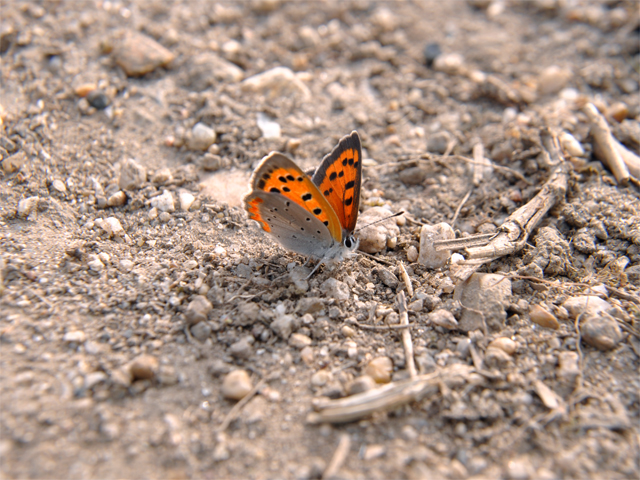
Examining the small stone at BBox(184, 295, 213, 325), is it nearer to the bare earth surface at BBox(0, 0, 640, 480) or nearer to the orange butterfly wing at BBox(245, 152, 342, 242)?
the bare earth surface at BBox(0, 0, 640, 480)

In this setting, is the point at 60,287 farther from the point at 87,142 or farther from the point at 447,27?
the point at 447,27

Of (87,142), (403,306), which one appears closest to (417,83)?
(403,306)

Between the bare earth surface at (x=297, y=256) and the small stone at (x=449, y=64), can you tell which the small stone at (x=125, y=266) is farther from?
the small stone at (x=449, y=64)

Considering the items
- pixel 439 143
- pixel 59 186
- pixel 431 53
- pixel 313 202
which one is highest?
pixel 431 53

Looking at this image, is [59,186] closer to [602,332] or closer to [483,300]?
[483,300]

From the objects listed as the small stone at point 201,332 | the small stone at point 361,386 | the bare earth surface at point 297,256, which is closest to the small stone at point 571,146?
the bare earth surface at point 297,256

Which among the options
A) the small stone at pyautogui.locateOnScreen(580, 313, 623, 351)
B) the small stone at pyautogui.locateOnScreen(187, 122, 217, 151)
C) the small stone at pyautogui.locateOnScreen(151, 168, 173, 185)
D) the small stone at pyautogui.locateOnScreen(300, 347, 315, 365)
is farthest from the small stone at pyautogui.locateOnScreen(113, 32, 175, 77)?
the small stone at pyautogui.locateOnScreen(580, 313, 623, 351)

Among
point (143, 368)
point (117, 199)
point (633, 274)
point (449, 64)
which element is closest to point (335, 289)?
point (143, 368)
